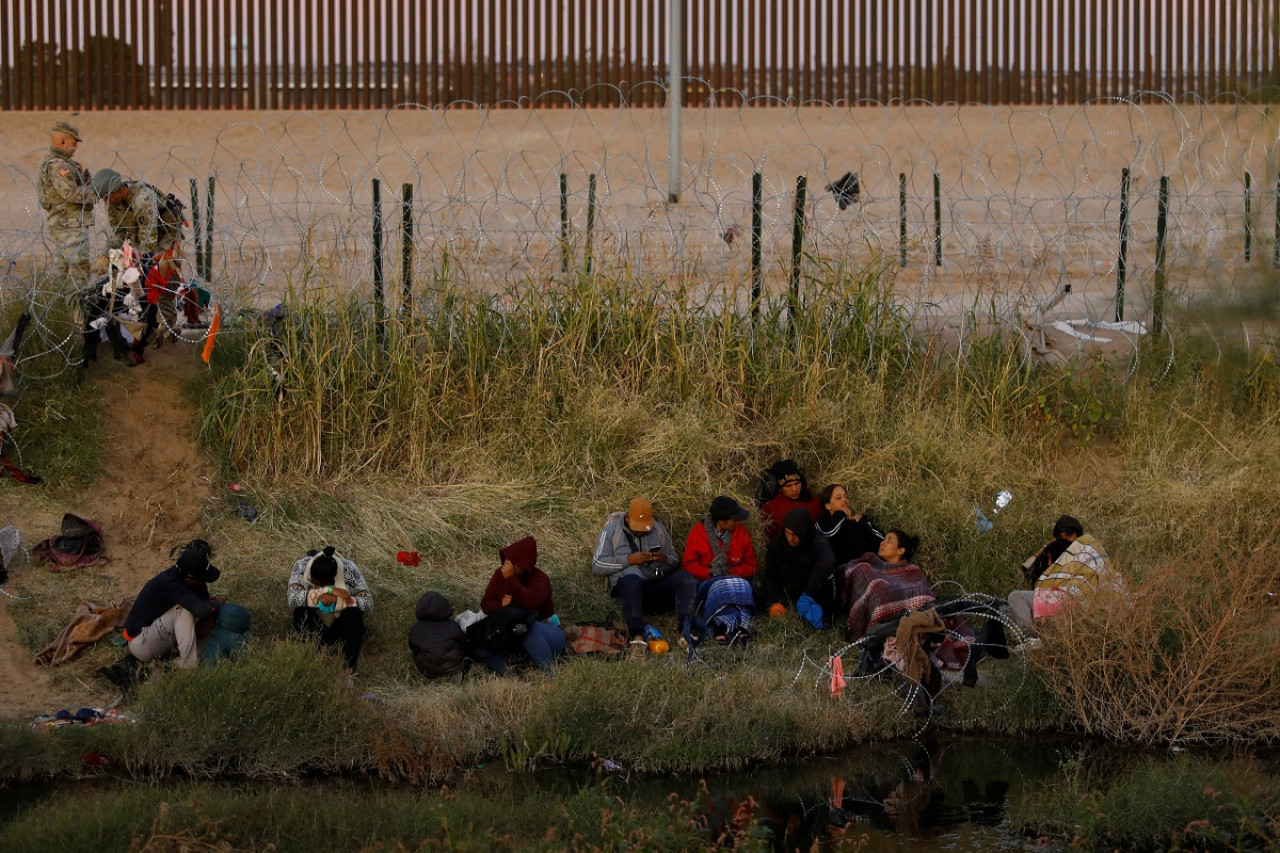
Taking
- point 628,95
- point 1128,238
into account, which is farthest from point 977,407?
point 628,95

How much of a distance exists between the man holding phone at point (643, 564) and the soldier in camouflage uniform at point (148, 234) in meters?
3.76

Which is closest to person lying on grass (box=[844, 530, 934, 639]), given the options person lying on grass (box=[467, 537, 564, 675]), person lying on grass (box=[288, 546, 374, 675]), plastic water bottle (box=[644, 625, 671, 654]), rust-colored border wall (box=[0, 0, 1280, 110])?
plastic water bottle (box=[644, 625, 671, 654])

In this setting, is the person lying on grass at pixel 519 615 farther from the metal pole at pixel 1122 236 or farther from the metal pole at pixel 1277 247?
the metal pole at pixel 1122 236

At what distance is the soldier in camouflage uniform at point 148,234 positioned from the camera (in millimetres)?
11078

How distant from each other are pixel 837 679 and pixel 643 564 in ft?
5.10

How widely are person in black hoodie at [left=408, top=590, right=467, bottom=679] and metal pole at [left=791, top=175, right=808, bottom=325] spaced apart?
12.8 feet

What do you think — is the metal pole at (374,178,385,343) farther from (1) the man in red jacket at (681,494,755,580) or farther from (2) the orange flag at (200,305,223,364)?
(1) the man in red jacket at (681,494,755,580)

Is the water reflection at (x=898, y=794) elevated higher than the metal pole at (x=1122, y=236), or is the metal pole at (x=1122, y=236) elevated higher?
the metal pole at (x=1122, y=236)

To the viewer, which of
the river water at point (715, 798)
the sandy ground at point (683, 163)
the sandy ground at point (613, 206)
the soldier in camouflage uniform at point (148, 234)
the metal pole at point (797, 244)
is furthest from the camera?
the sandy ground at point (683, 163)

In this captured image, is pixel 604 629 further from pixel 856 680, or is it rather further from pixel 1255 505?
pixel 1255 505

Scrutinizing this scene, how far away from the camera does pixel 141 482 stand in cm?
1070

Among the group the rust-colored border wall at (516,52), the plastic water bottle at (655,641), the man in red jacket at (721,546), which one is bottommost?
the plastic water bottle at (655,641)

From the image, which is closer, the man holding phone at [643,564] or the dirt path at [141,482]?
the man holding phone at [643,564]

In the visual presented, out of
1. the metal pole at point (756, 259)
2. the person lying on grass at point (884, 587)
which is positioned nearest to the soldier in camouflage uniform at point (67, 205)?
the metal pole at point (756, 259)
